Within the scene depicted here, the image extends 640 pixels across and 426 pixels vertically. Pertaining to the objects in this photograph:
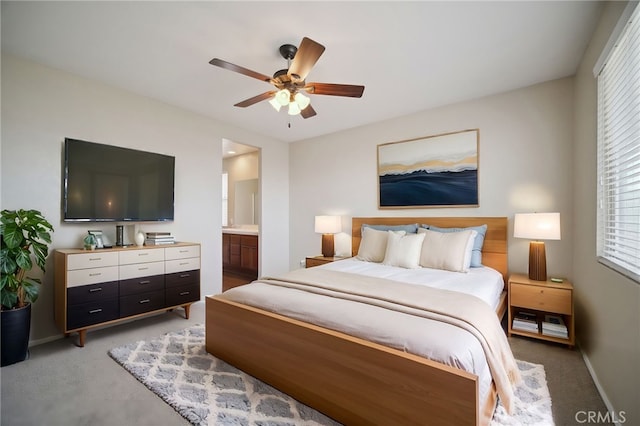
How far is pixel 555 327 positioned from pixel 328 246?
2.69m

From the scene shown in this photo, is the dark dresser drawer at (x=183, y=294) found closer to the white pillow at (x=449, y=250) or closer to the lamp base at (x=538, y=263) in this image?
the white pillow at (x=449, y=250)

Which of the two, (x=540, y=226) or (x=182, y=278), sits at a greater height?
(x=540, y=226)

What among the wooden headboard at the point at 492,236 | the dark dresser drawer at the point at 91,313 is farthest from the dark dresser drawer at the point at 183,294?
the wooden headboard at the point at 492,236

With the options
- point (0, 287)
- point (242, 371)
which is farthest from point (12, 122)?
point (242, 371)

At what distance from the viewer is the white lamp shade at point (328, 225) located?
4.18 metres

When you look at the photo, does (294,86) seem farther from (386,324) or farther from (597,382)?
(597,382)

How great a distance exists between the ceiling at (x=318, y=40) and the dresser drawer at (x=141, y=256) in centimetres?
174

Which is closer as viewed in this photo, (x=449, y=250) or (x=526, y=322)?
(x=526, y=322)

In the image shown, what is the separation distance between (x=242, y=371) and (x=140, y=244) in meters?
1.82

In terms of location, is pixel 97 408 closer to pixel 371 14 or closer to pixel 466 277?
pixel 466 277

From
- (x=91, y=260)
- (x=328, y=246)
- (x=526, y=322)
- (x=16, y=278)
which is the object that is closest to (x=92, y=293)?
(x=91, y=260)

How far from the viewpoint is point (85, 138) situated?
281 cm

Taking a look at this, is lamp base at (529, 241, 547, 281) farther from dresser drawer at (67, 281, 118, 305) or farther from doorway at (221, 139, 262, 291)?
dresser drawer at (67, 281, 118, 305)

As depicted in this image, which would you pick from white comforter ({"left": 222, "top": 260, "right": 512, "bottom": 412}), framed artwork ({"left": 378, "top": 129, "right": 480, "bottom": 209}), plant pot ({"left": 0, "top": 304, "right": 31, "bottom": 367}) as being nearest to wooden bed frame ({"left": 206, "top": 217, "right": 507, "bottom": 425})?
white comforter ({"left": 222, "top": 260, "right": 512, "bottom": 412})
